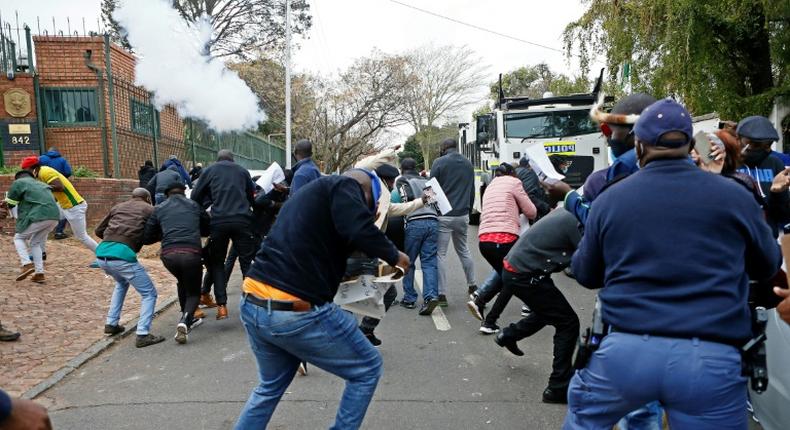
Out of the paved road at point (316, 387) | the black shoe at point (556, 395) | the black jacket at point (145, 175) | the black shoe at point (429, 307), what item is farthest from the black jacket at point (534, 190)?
Result: the black jacket at point (145, 175)

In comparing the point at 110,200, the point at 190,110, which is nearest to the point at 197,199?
the point at 110,200

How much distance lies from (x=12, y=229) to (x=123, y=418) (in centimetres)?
927

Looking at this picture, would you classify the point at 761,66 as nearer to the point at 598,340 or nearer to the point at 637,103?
the point at 637,103

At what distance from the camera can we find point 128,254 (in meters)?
6.12

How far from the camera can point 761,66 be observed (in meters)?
11.3

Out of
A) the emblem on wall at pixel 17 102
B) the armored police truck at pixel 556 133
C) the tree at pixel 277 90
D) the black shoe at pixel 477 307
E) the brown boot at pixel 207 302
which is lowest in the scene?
the brown boot at pixel 207 302

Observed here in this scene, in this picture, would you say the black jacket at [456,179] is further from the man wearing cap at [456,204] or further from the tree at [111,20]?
the tree at [111,20]

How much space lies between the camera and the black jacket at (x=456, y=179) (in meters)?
7.60

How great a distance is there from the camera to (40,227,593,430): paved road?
4.31 m

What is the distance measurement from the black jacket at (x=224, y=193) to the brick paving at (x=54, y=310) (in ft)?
5.58

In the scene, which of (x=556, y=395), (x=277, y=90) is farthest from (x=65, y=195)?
(x=277, y=90)

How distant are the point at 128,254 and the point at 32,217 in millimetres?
3319

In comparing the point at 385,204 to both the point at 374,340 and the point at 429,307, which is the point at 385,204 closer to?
the point at 374,340

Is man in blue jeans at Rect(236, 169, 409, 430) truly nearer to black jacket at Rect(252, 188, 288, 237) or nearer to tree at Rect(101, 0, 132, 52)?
black jacket at Rect(252, 188, 288, 237)
